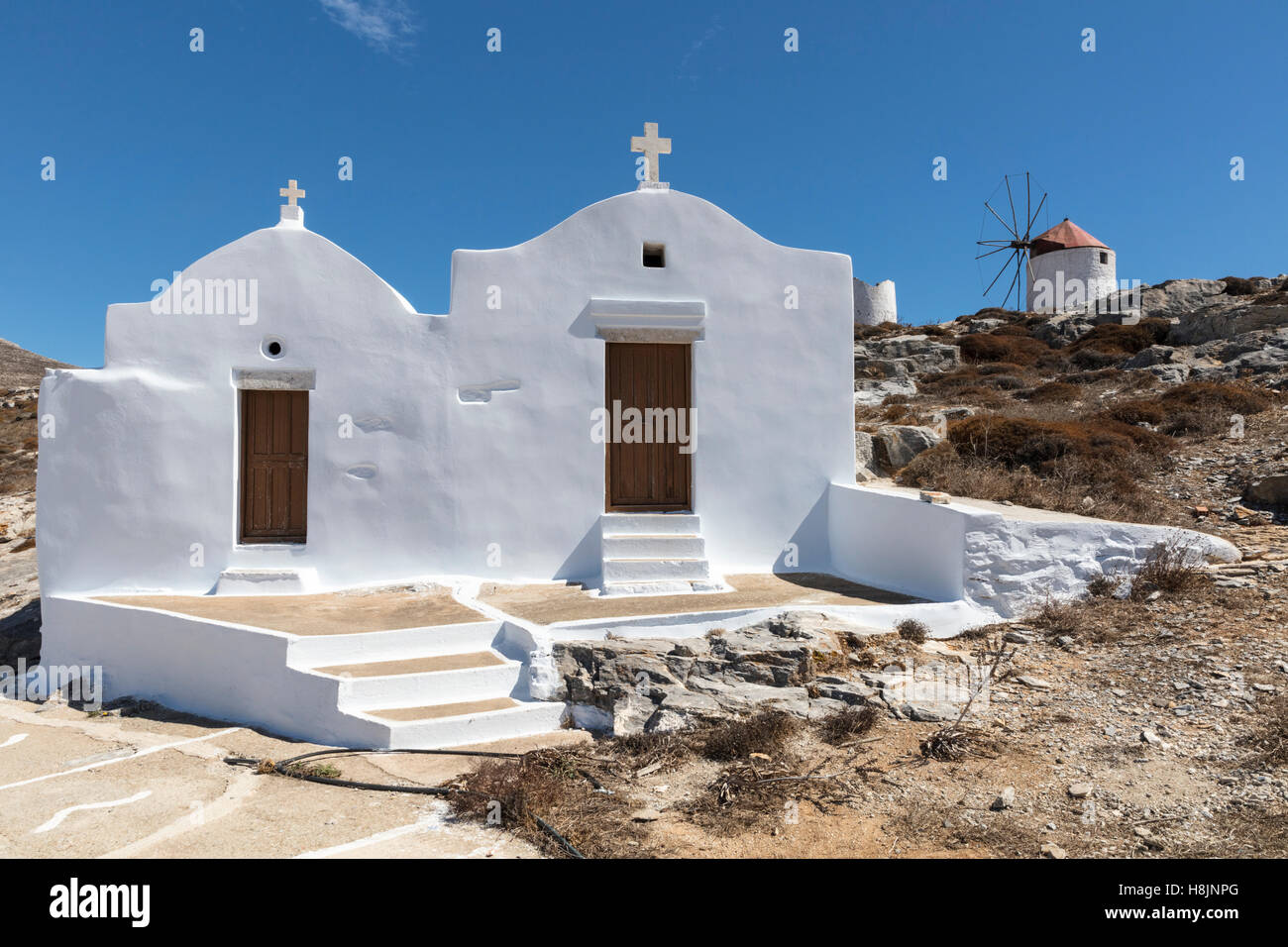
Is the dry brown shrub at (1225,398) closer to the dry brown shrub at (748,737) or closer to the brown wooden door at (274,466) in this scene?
the dry brown shrub at (748,737)

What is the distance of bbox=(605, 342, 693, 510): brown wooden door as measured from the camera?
806 cm

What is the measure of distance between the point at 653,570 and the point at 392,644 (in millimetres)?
2615

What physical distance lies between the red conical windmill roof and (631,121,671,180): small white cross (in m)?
31.6

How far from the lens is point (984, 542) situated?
246 inches

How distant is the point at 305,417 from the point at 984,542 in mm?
6600

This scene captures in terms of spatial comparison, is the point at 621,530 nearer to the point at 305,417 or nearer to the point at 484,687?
the point at 484,687

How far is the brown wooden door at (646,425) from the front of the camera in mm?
8062

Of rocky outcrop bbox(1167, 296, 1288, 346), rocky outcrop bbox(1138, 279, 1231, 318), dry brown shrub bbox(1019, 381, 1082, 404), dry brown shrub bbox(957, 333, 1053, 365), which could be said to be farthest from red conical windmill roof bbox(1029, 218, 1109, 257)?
dry brown shrub bbox(1019, 381, 1082, 404)

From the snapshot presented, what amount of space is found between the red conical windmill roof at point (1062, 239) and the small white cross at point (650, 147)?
3156 centimetres

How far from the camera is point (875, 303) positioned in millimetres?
38062

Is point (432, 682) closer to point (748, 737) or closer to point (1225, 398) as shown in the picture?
point (748, 737)

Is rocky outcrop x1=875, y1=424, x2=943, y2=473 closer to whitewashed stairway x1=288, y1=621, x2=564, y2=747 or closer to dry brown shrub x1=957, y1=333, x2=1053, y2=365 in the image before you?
whitewashed stairway x1=288, y1=621, x2=564, y2=747

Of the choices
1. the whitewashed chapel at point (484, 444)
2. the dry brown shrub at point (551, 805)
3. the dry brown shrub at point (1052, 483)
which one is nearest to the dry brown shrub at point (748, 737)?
the dry brown shrub at point (551, 805)
